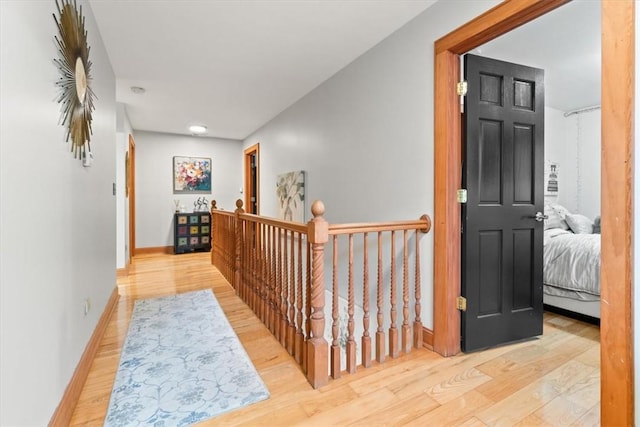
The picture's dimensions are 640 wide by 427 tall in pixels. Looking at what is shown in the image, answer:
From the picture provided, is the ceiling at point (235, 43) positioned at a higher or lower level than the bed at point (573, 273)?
higher

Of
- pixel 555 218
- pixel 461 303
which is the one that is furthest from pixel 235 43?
pixel 555 218

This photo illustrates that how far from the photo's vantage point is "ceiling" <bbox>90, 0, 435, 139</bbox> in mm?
2148

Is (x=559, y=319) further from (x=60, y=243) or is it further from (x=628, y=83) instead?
(x=60, y=243)

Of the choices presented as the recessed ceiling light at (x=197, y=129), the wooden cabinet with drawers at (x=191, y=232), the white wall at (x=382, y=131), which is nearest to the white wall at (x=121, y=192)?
the recessed ceiling light at (x=197, y=129)

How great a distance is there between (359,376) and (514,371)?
3.09 ft

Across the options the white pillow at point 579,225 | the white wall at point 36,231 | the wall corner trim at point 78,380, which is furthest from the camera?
the white pillow at point 579,225

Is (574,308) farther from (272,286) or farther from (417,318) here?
(272,286)

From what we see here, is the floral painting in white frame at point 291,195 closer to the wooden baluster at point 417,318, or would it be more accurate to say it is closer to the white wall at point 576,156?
the wooden baluster at point 417,318

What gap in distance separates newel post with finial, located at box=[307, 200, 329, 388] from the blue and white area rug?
29 centimetres

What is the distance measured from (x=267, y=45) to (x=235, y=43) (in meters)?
0.27

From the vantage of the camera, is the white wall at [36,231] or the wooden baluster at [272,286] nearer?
the white wall at [36,231]

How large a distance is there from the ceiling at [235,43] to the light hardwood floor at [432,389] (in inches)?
93.6

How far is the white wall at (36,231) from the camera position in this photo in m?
0.99

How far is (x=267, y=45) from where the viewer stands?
267 centimetres
